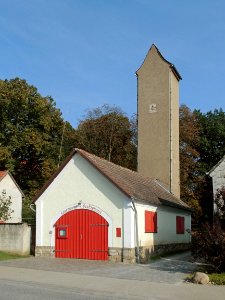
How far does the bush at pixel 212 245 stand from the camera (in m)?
18.0

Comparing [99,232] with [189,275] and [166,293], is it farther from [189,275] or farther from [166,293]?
[166,293]

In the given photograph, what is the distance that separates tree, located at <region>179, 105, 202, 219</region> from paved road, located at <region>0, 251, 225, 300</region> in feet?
87.4

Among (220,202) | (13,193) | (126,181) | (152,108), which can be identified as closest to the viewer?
(220,202)

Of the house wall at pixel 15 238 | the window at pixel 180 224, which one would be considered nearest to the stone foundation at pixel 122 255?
the house wall at pixel 15 238

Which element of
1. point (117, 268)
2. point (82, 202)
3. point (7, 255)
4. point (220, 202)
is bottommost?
point (117, 268)

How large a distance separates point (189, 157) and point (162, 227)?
23509mm

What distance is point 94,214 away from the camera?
80.0 ft

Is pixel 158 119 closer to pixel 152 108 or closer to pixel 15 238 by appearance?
pixel 152 108

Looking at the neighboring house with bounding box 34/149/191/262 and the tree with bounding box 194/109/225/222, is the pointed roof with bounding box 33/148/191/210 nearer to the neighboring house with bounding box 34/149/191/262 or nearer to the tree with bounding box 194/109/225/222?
the neighboring house with bounding box 34/149/191/262

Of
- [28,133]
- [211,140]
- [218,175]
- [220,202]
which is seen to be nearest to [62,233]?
[218,175]

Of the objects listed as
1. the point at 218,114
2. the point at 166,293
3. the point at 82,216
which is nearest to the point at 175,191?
the point at 82,216

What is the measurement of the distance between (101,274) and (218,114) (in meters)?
→ 40.0

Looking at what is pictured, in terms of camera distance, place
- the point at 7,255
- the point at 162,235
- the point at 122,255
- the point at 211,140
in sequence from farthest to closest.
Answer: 1. the point at 211,140
2. the point at 162,235
3. the point at 7,255
4. the point at 122,255

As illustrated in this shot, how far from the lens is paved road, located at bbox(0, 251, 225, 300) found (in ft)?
44.9
